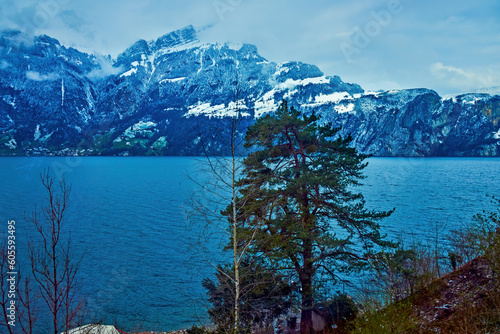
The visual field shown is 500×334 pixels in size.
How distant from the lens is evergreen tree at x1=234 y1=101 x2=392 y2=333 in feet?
52.9

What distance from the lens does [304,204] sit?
57.2 ft

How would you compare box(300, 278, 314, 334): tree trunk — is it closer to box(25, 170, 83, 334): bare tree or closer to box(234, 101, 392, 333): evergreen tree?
box(234, 101, 392, 333): evergreen tree

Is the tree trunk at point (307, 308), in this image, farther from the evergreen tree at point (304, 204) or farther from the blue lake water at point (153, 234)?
the blue lake water at point (153, 234)

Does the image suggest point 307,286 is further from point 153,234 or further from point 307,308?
point 153,234

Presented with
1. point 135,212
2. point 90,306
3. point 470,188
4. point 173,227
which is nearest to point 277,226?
point 90,306

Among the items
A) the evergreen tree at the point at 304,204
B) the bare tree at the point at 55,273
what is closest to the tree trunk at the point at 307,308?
the evergreen tree at the point at 304,204

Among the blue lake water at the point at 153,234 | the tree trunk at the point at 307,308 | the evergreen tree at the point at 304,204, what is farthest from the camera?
the blue lake water at the point at 153,234

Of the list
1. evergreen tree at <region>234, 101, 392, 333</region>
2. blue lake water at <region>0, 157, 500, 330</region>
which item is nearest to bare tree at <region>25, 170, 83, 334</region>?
blue lake water at <region>0, 157, 500, 330</region>

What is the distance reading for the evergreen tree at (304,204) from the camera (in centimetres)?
1611

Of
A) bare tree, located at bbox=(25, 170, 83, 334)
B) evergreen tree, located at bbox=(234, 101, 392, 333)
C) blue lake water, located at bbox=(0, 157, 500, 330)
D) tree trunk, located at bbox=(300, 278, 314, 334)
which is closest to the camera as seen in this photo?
bare tree, located at bbox=(25, 170, 83, 334)

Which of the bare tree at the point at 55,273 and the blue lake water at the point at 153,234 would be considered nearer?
the bare tree at the point at 55,273

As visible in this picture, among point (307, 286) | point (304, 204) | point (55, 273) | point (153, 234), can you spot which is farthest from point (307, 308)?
point (153, 234)

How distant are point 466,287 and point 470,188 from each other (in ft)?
251

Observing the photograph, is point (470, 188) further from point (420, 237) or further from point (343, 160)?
point (343, 160)
